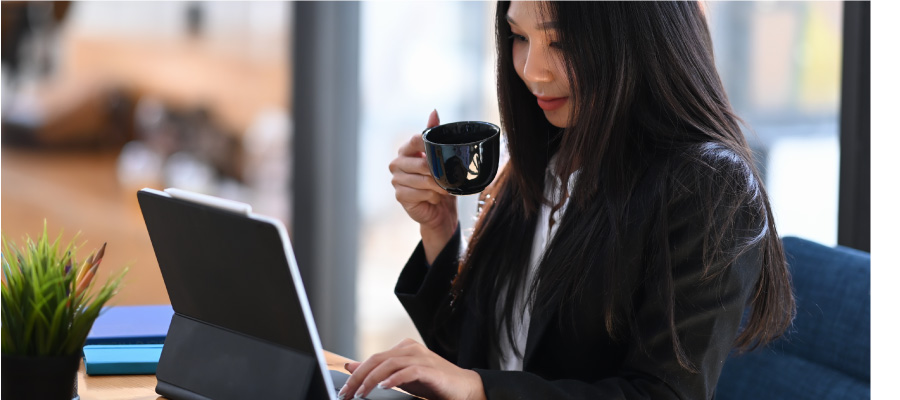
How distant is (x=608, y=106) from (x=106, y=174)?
182 inches

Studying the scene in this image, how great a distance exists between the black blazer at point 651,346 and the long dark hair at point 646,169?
0.02 metres

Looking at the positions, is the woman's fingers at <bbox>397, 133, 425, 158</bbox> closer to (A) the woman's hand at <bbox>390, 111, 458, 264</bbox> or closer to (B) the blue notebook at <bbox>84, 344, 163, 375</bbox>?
(A) the woman's hand at <bbox>390, 111, 458, 264</bbox>

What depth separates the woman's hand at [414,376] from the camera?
0.97 m

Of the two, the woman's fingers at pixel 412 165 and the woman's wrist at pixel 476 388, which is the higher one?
the woman's fingers at pixel 412 165

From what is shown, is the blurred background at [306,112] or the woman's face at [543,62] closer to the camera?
the woman's face at [543,62]

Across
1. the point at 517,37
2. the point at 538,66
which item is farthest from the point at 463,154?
the point at 517,37

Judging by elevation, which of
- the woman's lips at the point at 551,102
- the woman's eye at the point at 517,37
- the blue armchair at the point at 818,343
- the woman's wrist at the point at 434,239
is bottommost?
the blue armchair at the point at 818,343

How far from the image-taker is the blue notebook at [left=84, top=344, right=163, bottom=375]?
3.83ft

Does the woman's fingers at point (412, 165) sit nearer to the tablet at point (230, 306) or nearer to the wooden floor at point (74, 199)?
the tablet at point (230, 306)

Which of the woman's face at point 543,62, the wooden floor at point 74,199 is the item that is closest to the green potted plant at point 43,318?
the woman's face at point 543,62

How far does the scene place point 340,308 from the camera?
3199 mm

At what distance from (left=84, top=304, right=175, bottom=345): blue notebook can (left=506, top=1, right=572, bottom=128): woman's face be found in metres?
0.58
